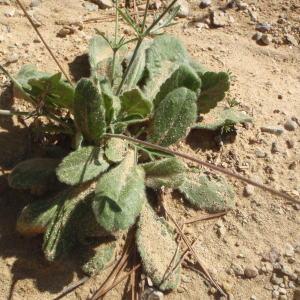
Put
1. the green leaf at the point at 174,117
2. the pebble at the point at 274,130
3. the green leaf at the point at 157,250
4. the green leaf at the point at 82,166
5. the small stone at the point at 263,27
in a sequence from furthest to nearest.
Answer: the small stone at the point at 263,27 → the pebble at the point at 274,130 → the green leaf at the point at 174,117 → the green leaf at the point at 157,250 → the green leaf at the point at 82,166

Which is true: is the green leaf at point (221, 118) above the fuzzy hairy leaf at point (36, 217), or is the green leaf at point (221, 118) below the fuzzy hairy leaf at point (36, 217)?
above

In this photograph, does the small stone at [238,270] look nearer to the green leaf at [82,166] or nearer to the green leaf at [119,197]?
the green leaf at [119,197]

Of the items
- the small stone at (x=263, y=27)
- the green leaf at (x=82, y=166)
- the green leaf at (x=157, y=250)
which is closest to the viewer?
the green leaf at (x=82, y=166)

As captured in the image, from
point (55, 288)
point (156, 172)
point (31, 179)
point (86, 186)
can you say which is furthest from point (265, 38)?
point (55, 288)

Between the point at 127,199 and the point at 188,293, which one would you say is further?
the point at 188,293

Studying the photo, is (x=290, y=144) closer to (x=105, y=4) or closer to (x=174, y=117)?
(x=174, y=117)

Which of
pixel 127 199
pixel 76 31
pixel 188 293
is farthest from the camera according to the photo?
pixel 76 31

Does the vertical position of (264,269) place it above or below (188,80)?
below

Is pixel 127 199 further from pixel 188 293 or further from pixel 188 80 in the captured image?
pixel 188 80

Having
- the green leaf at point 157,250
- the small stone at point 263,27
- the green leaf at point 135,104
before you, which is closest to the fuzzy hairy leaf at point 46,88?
the green leaf at point 135,104
